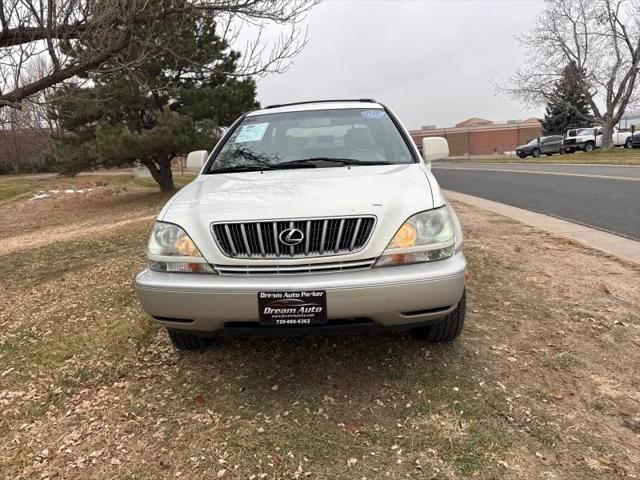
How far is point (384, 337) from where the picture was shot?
339 cm

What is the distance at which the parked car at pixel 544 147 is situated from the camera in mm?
37438

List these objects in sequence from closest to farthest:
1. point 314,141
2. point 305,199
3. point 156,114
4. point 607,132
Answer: point 305,199, point 314,141, point 156,114, point 607,132

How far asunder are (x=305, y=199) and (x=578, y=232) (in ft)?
16.8

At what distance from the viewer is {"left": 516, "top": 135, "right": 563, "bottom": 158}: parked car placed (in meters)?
37.4

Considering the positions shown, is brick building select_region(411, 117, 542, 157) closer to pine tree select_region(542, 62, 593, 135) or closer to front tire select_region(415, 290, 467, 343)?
pine tree select_region(542, 62, 593, 135)

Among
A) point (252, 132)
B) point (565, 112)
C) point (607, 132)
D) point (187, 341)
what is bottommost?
point (187, 341)

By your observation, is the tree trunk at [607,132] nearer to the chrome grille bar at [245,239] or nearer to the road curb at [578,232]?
the road curb at [578,232]

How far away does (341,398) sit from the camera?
2.74 metres

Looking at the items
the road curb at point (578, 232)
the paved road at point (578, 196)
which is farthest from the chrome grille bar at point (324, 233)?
the paved road at point (578, 196)

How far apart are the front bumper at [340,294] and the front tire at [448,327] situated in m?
0.39

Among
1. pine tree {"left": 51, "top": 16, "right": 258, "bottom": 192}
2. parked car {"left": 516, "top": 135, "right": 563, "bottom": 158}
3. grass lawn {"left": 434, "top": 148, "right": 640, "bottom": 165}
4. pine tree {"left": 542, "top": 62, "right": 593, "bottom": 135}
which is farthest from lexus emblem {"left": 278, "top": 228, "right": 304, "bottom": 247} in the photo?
parked car {"left": 516, "top": 135, "right": 563, "bottom": 158}

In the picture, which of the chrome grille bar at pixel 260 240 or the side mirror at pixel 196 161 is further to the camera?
the side mirror at pixel 196 161

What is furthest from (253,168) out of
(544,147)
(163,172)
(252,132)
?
(544,147)

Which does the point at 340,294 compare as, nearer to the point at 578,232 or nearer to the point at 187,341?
the point at 187,341
